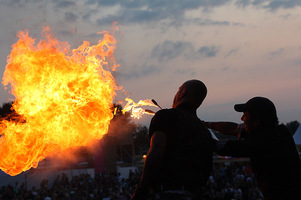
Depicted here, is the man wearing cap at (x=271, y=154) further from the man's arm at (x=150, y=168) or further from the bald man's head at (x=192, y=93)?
the man's arm at (x=150, y=168)

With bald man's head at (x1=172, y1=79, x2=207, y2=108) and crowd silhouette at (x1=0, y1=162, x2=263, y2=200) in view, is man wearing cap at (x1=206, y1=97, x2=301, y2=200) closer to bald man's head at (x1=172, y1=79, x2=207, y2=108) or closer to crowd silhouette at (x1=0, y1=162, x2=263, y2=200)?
bald man's head at (x1=172, y1=79, x2=207, y2=108)

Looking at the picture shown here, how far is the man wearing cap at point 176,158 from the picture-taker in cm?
276

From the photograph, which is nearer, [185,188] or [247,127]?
[185,188]

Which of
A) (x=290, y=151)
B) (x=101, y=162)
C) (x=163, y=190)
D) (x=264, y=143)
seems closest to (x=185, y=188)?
(x=163, y=190)

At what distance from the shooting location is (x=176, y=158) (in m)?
2.84

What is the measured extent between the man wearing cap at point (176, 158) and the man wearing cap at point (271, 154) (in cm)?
33

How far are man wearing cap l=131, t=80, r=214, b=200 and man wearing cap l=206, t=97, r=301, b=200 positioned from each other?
33 cm

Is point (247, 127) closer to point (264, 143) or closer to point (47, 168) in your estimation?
point (264, 143)

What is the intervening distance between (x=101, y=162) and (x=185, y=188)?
26136 millimetres

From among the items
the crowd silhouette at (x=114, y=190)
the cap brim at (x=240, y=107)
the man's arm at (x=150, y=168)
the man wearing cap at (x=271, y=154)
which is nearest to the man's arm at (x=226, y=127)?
the cap brim at (x=240, y=107)

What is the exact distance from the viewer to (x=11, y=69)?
22.2 ft

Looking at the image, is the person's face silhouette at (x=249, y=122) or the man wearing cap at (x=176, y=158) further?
the person's face silhouette at (x=249, y=122)

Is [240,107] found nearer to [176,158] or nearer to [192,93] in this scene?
[192,93]

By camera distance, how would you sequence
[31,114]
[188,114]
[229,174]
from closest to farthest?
[188,114]
[31,114]
[229,174]
